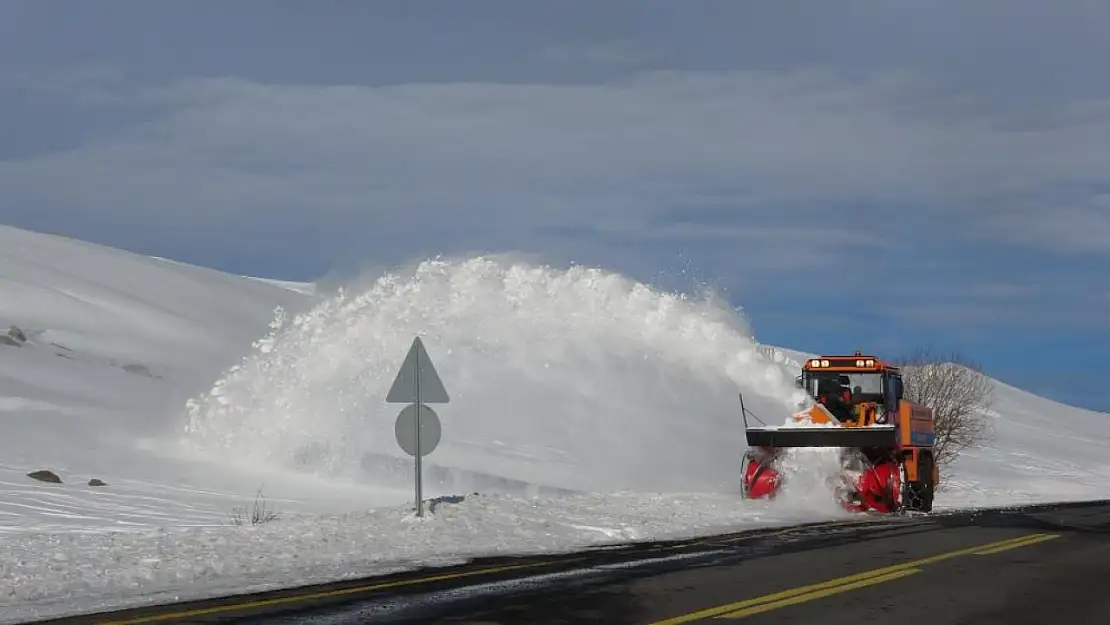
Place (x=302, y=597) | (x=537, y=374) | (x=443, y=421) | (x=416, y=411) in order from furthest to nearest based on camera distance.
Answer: (x=443, y=421)
(x=537, y=374)
(x=416, y=411)
(x=302, y=597)

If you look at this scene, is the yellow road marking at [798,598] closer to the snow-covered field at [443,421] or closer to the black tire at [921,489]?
the snow-covered field at [443,421]

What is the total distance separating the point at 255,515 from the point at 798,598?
8.34m

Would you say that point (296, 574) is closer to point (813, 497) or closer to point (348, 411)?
point (813, 497)

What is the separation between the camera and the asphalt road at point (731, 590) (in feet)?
31.2

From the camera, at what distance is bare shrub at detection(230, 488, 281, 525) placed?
1656 cm

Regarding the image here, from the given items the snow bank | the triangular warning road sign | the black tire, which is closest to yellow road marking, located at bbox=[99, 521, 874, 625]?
the snow bank

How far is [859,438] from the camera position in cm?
2258

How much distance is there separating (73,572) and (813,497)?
14.5 meters

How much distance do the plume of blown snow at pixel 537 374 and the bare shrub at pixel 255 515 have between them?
6.78 meters

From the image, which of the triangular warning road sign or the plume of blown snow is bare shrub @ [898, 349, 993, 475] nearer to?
the plume of blown snow

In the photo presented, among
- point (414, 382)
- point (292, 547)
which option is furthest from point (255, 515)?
point (292, 547)

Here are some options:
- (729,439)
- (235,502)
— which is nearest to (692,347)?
(729,439)

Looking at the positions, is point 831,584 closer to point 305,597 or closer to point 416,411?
point 305,597

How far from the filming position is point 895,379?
25234mm
